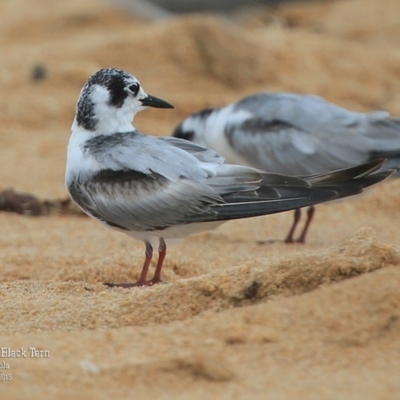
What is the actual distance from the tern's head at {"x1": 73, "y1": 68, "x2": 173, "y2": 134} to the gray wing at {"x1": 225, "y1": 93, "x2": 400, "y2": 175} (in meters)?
1.75

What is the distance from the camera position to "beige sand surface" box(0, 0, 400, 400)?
9.19 ft

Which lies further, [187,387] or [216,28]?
[216,28]

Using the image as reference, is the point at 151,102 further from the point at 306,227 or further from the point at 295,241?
the point at 306,227

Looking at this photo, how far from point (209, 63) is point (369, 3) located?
14.2 ft

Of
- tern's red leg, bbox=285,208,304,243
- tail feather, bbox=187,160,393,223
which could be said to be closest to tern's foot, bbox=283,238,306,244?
tern's red leg, bbox=285,208,304,243

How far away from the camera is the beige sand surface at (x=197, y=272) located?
110 inches

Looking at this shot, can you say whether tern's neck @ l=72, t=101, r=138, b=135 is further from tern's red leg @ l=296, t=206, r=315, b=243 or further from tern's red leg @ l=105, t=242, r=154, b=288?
tern's red leg @ l=296, t=206, r=315, b=243

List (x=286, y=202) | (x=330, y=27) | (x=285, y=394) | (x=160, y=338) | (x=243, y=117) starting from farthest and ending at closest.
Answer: (x=330, y=27) < (x=243, y=117) < (x=286, y=202) < (x=160, y=338) < (x=285, y=394)

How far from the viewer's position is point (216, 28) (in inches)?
372

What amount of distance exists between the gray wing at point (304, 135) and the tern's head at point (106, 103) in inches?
69.1

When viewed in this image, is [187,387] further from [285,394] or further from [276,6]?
[276,6]

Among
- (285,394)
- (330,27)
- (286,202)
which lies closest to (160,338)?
(285,394)

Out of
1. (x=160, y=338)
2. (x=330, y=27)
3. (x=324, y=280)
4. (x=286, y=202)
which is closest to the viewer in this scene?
(x=160, y=338)

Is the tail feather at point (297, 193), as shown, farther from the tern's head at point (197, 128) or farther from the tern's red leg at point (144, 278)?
the tern's head at point (197, 128)
